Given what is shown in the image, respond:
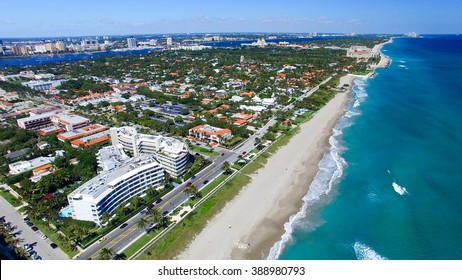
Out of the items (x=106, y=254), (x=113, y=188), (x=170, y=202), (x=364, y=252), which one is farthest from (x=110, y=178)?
(x=364, y=252)

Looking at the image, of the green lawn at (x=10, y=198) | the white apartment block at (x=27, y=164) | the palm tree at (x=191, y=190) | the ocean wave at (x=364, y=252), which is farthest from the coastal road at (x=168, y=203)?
the white apartment block at (x=27, y=164)

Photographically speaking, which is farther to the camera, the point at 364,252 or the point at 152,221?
the point at 152,221

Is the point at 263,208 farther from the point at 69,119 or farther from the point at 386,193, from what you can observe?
the point at 69,119

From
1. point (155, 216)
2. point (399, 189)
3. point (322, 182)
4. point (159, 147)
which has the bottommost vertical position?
point (322, 182)

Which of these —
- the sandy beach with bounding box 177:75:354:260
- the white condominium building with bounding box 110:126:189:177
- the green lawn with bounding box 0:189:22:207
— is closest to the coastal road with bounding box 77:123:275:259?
the white condominium building with bounding box 110:126:189:177

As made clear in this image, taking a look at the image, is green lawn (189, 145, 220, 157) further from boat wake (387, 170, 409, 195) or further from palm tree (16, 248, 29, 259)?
palm tree (16, 248, 29, 259)

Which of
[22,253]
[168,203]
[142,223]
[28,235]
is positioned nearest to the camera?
[22,253]
